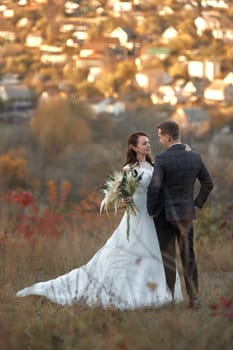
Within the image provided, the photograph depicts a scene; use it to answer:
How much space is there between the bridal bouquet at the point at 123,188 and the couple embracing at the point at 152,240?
59mm

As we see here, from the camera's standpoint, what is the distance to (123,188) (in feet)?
19.9

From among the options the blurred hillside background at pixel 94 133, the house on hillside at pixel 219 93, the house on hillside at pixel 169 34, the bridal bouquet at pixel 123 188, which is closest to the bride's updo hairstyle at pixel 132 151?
the bridal bouquet at pixel 123 188

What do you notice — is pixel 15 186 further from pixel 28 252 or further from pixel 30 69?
pixel 30 69

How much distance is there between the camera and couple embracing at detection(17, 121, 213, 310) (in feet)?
18.8

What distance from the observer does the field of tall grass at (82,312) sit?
4.02 metres

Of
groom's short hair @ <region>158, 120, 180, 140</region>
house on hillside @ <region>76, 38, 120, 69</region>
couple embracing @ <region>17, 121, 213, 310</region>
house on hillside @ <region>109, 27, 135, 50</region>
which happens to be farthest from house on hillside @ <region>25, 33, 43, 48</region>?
groom's short hair @ <region>158, 120, 180, 140</region>

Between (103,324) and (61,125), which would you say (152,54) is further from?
(103,324)

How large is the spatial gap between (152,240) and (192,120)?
32.0 metres

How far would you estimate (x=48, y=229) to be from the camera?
9711 mm

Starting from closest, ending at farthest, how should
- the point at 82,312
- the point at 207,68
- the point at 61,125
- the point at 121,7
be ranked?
the point at 82,312
the point at 61,125
the point at 207,68
the point at 121,7

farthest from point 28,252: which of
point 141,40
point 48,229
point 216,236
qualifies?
point 141,40

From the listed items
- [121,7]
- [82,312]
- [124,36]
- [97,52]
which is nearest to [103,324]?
[82,312]

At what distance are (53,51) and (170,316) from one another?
67669mm

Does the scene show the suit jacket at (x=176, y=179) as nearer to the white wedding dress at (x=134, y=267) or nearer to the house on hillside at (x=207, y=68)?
the white wedding dress at (x=134, y=267)
